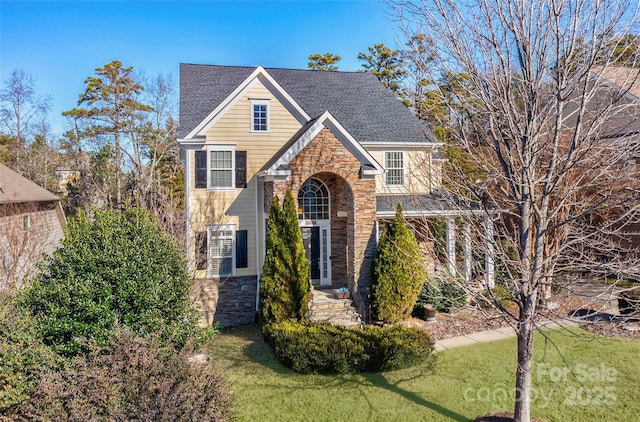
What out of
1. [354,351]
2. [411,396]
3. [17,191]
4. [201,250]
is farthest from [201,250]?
[17,191]

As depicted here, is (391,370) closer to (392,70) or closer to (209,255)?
(209,255)

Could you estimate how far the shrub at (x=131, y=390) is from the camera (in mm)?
5562

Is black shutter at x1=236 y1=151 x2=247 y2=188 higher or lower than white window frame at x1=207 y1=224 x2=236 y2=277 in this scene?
higher

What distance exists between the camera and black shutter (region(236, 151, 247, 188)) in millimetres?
15320

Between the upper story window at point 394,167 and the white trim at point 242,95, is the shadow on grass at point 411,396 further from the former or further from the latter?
the white trim at point 242,95

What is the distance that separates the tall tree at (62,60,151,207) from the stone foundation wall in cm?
2027

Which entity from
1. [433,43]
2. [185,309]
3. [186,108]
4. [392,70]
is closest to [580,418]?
[433,43]

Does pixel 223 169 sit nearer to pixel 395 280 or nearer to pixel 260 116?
pixel 260 116

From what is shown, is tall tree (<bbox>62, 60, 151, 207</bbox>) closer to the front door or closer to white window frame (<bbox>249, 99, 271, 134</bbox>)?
white window frame (<bbox>249, 99, 271, 134</bbox>)

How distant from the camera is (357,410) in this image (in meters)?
7.83

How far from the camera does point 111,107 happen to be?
104 feet

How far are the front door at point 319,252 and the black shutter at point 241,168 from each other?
3123 millimetres

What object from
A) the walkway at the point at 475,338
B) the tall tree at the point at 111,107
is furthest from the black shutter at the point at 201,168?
the tall tree at the point at 111,107

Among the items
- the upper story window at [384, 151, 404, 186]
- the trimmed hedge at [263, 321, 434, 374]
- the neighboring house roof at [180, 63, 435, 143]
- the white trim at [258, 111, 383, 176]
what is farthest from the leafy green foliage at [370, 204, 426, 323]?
the neighboring house roof at [180, 63, 435, 143]
